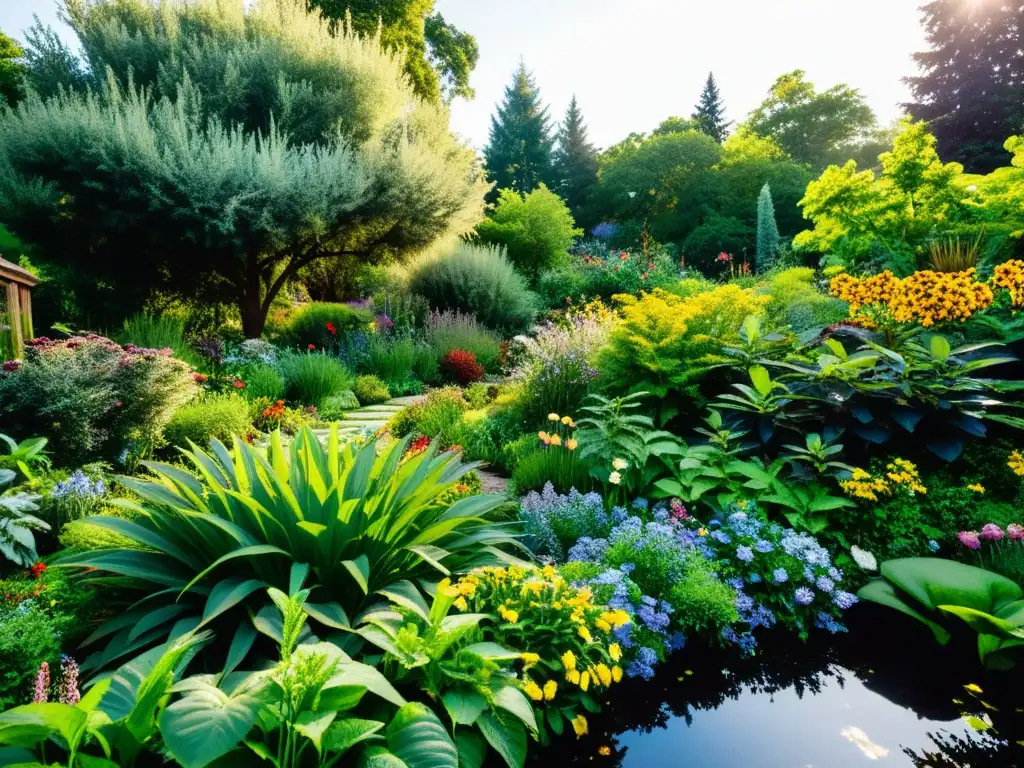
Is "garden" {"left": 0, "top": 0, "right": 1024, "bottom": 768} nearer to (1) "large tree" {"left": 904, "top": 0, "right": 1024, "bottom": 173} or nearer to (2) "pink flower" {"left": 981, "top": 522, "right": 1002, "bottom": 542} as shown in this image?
(2) "pink flower" {"left": 981, "top": 522, "right": 1002, "bottom": 542}

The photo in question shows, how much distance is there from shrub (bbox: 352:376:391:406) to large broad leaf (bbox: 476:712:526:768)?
656 cm

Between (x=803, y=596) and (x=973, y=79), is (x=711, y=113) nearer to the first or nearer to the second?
(x=973, y=79)

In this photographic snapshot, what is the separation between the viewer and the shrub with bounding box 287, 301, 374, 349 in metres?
10.1

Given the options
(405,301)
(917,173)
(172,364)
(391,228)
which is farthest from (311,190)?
(917,173)

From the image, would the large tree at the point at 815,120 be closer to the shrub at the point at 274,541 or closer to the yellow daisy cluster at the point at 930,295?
the yellow daisy cluster at the point at 930,295

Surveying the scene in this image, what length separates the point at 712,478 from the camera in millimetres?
3467

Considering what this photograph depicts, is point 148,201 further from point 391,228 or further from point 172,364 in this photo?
point 172,364

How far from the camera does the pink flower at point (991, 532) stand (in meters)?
3.08

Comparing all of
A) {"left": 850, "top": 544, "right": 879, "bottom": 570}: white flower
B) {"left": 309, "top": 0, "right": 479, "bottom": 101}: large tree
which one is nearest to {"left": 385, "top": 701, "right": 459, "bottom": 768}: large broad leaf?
{"left": 850, "top": 544, "right": 879, "bottom": 570}: white flower

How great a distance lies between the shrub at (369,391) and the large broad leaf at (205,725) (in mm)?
6696

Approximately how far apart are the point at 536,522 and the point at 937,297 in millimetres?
3038

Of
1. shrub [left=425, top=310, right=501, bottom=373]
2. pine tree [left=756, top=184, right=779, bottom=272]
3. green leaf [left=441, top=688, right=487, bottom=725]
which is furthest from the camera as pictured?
pine tree [left=756, top=184, right=779, bottom=272]

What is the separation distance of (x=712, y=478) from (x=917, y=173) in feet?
22.2

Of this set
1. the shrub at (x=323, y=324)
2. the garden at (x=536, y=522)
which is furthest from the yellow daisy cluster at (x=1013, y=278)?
the shrub at (x=323, y=324)
